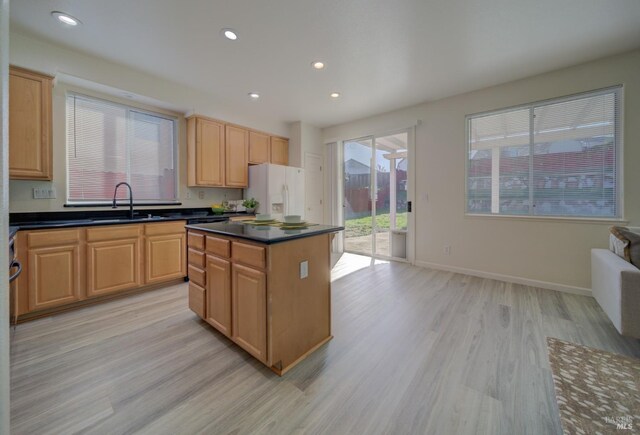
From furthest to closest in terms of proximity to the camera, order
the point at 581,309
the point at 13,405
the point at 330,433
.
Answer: the point at 581,309, the point at 13,405, the point at 330,433

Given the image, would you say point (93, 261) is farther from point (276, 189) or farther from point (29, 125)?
point (276, 189)

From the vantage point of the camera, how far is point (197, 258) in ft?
7.48

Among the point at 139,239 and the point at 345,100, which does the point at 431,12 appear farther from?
the point at 139,239

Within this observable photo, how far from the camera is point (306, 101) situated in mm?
4129

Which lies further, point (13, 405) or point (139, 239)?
point (139, 239)

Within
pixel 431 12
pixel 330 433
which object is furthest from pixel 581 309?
pixel 431 12

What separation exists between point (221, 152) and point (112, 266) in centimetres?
219

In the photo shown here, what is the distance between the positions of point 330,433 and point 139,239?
2949 mm

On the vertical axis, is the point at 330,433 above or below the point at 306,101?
below

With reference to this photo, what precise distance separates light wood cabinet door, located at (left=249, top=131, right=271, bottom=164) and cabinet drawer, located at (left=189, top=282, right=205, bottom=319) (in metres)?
2.78

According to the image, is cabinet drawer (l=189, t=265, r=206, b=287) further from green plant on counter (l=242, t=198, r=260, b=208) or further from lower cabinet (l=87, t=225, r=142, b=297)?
green plant on counter (l=242, t=198, r=260, b=208)

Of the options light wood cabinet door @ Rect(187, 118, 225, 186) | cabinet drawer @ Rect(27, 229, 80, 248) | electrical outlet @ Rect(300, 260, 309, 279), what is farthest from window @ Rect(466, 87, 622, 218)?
cabinet drawer @ Rect(27, 229, 80, 248)

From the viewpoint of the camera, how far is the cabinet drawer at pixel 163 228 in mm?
3107

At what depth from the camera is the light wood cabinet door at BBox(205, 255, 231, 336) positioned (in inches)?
77.3
